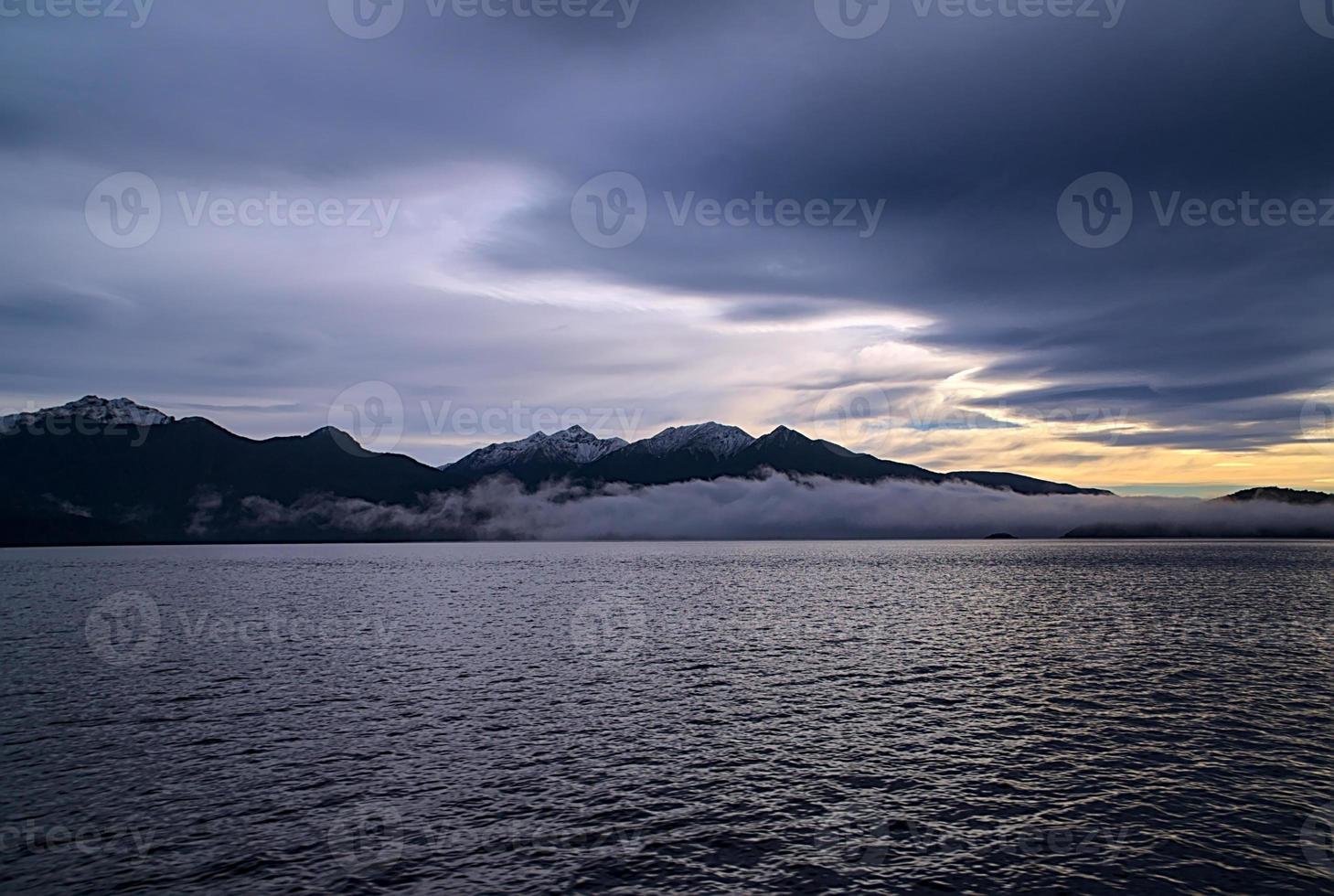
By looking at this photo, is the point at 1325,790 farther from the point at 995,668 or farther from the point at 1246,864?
the point at 995,668

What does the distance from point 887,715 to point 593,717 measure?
21670 mm

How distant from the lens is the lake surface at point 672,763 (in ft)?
97.1

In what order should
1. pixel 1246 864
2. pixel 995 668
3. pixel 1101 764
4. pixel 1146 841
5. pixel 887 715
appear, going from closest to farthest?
pixel 1246 864
pixel 1146 841
pixel 1101 764
pixel 887 715
pixel 995 668

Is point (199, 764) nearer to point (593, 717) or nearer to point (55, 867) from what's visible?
point (55, 867)

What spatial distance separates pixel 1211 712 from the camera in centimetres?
5244

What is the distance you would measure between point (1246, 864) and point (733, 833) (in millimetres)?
21023

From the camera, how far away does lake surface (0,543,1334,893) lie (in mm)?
29609

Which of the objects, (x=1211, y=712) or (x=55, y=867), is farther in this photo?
(x=1211, y=712)

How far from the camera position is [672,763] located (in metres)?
42.6

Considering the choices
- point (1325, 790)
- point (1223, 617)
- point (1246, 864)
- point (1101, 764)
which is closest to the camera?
point (1246, 864)

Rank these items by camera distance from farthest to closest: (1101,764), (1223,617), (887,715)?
(1223,617) < (887,715) < (1101,764)

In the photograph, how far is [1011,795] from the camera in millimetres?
36875

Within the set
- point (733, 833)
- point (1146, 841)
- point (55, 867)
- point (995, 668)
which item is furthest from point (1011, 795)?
point (55, 867)

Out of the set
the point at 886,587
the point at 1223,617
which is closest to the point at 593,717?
the point at 1223,617
